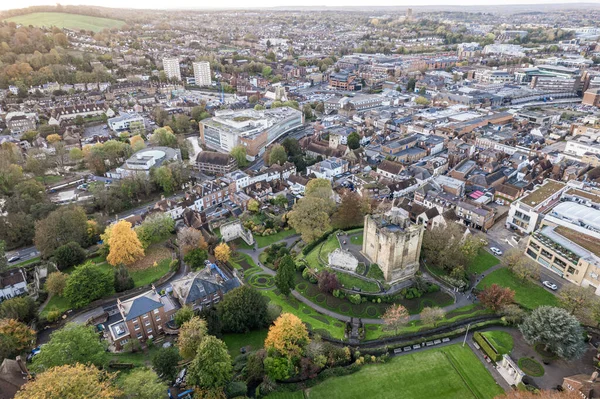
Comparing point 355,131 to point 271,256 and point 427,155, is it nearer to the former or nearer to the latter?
point 427,155

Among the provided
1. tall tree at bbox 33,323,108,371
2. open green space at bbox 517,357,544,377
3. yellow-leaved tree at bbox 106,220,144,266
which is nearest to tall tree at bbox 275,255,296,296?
tall tree at bbox 33,323,108,371

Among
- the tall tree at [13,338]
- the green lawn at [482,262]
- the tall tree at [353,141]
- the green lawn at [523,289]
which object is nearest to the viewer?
the tall tree at [13,338]

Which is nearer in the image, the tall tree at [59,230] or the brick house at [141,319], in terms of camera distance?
the brick house at [141,319]

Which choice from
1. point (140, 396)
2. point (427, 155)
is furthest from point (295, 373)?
point (427, 155)

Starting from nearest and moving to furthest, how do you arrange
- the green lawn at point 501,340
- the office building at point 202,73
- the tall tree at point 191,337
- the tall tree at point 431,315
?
the tall tree at point 191,337, the green lawn at point 501,340, the tall tree at point 431,315, the office building at point 202,73

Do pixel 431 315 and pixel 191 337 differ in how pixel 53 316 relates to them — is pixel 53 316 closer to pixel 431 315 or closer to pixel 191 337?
pixel 191 337

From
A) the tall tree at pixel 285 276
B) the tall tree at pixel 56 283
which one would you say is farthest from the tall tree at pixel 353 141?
the tall tree at pixel 56 283

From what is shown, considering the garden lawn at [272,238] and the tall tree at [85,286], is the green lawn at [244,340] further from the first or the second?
the garden lawn at [272,238]
